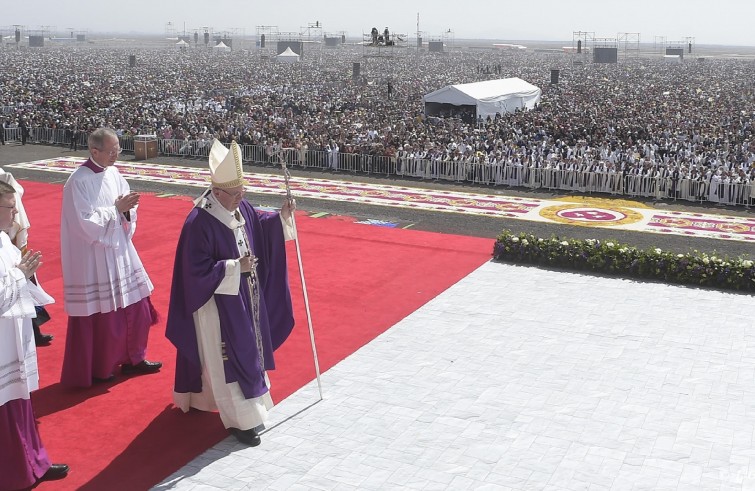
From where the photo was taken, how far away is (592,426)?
7535 millimetres

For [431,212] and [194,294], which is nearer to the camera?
[194,294]

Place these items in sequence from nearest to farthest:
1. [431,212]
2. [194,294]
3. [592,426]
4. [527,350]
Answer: [194,294] → [592,426] → [527,350] → [431,212]

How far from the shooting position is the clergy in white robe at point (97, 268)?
7.93 metres

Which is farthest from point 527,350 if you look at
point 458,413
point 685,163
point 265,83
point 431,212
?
point 265,83

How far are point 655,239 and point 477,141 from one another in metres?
11.4

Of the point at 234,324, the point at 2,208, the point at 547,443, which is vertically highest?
the point at 2,208

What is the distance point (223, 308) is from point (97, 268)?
186 centimetres

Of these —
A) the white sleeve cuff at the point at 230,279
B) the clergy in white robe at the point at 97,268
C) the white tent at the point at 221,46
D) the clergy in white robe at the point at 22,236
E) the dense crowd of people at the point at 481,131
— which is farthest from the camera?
the white tent at the point at 221,46

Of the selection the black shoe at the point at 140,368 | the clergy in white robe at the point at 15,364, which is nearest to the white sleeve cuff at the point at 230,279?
the clergy in white robe at the point at 15,364

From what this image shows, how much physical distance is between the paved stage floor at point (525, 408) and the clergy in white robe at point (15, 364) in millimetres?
1076

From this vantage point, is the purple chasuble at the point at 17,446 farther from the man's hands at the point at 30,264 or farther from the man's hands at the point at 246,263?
the man's hands at the point at 246,263

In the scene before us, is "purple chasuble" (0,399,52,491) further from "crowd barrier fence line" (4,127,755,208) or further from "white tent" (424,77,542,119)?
"white tent" (424,77,542,119)

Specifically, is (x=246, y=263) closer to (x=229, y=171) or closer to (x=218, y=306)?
(x=218, y=306)

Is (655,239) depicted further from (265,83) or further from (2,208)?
(265,83)
